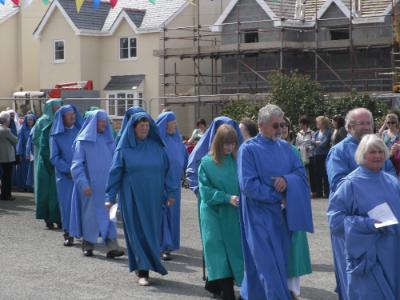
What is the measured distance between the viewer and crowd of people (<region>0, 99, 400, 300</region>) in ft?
23.0

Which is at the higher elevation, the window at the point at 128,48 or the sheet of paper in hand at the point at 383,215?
the window at the point at 128,48

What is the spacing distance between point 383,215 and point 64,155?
717 cm

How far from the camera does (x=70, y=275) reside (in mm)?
10859

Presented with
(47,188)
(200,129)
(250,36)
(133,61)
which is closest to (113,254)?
(47,188)

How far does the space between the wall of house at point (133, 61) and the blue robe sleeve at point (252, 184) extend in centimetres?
3450

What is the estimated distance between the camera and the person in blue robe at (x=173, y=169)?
11.9m

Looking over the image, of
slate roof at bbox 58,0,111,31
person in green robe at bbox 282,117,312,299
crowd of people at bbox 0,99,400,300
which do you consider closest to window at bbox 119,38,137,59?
slate roof at bbox 58,0,111,31

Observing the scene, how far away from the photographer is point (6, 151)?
19906 millimetres

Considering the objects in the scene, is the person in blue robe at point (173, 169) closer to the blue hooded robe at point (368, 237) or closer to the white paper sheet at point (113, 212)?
the white paper sheet at point (113, 212)

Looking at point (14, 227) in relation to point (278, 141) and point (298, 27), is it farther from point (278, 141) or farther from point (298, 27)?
point (298, 27)

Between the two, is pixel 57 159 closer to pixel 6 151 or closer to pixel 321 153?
pixel 6 151

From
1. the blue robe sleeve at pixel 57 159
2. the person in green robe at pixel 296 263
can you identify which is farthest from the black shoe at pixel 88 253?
the person in green robe at pixel 296 263

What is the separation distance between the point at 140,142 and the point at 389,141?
626 centimetres

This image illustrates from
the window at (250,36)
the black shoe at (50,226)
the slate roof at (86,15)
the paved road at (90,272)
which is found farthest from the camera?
the slate roof at (86,15)
